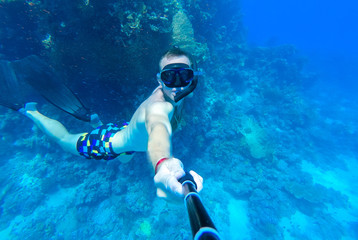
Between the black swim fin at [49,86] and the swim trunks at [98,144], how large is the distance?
32.1 inches

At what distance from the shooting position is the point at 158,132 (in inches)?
71.8

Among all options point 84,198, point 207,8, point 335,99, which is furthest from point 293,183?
point 335,99

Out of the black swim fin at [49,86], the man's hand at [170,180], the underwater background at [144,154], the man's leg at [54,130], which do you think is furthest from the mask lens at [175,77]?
the black swim fin at [49,86]

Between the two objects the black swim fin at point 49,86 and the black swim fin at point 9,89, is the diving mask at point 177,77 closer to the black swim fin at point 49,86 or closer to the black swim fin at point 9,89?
the black swim fin at point 49,86

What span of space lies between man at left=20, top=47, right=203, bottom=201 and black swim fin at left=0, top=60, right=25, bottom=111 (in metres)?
0.29

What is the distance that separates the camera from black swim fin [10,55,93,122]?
4.29m

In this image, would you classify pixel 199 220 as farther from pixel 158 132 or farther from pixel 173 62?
pixel 173 62

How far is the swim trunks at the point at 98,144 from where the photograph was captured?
351 centimetres

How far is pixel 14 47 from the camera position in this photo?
5.53 m

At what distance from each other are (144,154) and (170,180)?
584 centimetres

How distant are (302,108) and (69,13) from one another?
18.0 meters

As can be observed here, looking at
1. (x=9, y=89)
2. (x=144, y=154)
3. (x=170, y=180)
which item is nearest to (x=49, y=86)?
(x=9, y=89)

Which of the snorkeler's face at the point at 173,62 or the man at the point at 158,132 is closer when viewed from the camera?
the man at the point at 158,132

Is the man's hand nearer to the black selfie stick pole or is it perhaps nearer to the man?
the man
